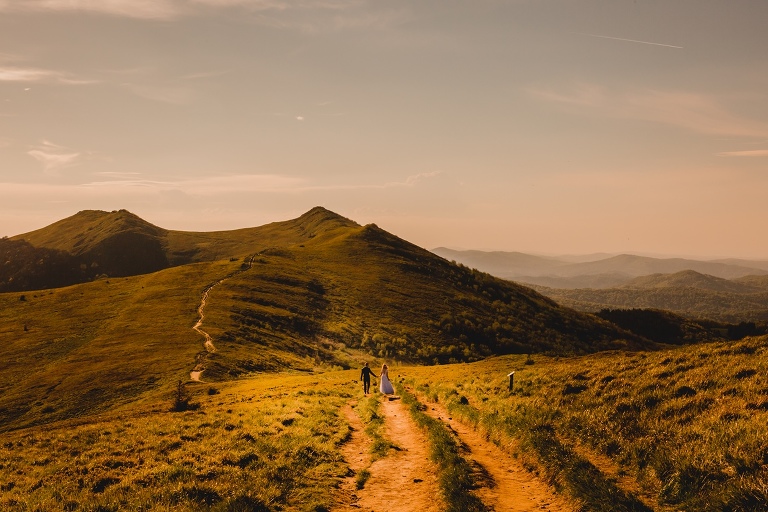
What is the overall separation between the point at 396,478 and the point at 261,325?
70.2 meters

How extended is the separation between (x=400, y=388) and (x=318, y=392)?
734 centimetres

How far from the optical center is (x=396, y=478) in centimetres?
1548

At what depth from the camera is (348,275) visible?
135 metres

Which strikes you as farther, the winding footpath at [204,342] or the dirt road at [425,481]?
the winding footpath at [204,342]

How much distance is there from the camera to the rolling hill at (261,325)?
173 ft

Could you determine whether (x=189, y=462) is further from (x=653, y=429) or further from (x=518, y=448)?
(x=653, y=429)

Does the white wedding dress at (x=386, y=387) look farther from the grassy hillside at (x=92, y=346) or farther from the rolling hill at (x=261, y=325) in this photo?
the grassy hillside at (x=92, y=346)

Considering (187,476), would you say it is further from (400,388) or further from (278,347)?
(278,347)

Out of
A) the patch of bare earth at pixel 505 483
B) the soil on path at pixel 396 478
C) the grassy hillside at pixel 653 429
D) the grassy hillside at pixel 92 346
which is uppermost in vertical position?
the grassy hillside at pixel 653 429

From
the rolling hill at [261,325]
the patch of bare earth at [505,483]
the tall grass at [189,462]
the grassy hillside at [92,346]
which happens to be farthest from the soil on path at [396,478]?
the grassy hillside at [92,346]

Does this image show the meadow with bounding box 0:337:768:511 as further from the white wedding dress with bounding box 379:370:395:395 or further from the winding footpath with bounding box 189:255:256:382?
the winding footpath with bounding box 189:255:256:382

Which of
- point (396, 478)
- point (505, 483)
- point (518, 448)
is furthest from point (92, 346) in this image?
point (505, 483)

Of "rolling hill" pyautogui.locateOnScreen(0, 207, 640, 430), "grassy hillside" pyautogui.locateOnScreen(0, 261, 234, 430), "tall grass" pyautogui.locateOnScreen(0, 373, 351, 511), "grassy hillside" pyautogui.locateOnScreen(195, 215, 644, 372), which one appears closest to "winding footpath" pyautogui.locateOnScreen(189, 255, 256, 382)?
"rolling hill" pyautogui.locateOnScreen(0, 207, 640, 430)

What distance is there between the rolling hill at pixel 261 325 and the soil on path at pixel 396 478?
3641 centimetres
